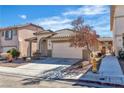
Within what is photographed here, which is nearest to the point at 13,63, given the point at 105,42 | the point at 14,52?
the point at 14,52

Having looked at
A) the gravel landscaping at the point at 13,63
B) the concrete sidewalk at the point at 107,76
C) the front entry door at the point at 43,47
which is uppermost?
the front entry door at the point at 43,47

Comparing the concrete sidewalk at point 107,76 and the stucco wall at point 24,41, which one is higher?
the stucco wall at point 24,41

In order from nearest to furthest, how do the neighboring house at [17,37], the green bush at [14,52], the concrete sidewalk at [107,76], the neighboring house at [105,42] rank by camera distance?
the concrete sidewalk at [107,76] → the neighboring house at [105,42] → the green bush at [14,52] → the neighboring house at [17,37]

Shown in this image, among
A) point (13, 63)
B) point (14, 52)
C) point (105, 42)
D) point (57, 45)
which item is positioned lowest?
point (13, 63)

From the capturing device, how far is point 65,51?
51.0ft

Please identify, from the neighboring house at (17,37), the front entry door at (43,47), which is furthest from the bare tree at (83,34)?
the front entry door at (43,47)

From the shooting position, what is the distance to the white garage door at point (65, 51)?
1488 cm

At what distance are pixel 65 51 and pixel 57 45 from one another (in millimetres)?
1146

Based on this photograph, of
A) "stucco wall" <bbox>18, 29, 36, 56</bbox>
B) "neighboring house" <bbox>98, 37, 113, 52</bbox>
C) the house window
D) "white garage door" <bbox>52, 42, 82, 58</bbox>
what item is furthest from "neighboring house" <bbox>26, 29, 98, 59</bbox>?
the house window

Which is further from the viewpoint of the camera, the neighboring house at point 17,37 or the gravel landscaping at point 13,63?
the neighboring house at point 17,37

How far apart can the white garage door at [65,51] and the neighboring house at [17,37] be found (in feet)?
5.94

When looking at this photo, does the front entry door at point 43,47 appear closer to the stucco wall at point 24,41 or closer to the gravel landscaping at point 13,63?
the stucco wall at point 24,41

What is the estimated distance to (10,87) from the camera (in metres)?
8.06

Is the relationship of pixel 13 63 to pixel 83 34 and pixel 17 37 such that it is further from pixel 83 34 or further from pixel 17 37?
pixel 83 34
